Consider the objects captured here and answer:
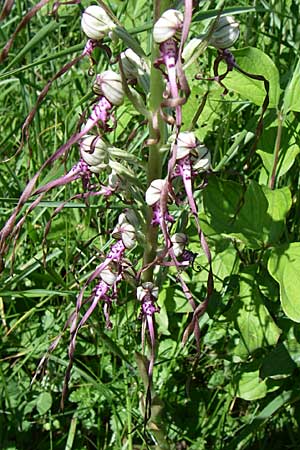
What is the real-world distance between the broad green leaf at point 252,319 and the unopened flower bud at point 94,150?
1.53 feet

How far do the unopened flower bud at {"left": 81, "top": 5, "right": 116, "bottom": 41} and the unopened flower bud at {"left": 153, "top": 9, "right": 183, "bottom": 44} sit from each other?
12 centimetres

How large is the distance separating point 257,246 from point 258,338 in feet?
0.62

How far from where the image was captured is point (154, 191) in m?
1.15

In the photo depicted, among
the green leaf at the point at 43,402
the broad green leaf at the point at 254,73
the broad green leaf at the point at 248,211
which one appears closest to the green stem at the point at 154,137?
the broad green leaf at the point at 248,211

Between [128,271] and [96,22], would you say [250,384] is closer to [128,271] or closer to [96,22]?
[128,271]

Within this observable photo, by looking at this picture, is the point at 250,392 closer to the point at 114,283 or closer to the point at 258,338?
the point at 258,338

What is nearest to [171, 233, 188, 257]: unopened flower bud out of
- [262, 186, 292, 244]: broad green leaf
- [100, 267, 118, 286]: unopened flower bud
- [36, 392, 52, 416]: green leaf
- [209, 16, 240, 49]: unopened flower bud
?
[100, 267, 118, 286]: unopened flower bud

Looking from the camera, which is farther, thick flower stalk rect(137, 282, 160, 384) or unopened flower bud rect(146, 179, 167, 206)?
thick flower stalk rect(137, 282, 160, 384)

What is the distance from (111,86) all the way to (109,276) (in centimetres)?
35

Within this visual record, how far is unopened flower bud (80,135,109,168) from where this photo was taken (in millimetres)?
1172

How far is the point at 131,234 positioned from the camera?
1.25 metres

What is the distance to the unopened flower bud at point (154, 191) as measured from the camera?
1.14 meters

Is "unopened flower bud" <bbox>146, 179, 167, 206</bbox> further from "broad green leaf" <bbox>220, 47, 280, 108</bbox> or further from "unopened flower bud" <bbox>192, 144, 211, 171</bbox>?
"broad green leaf" <bbox>220, 47, 280, 108</bbox>

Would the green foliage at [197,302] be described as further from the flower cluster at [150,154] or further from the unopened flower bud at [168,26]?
the unopened flower bud at [168,26]
